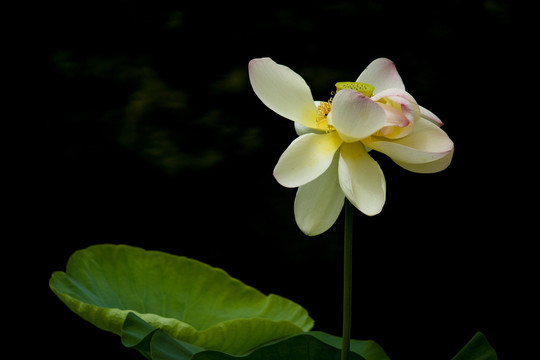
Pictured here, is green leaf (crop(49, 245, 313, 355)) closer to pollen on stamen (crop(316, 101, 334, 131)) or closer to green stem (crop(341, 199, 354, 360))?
green stem (crop(341, 199, 354, 360))

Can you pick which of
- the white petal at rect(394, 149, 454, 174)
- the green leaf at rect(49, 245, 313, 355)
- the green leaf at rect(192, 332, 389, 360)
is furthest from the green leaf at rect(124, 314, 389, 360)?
the white petal at rect(394, 149, 454, 174)

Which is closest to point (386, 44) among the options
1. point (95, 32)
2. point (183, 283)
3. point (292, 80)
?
point (95, 32)

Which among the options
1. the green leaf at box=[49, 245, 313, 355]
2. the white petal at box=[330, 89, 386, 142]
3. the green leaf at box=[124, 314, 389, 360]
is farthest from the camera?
the green leaf at box=[49, 245, 313, 355]

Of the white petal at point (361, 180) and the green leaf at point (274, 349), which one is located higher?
the white petal at point (361, 180)

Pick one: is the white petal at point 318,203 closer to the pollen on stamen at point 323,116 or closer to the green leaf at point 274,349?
the pollen on stamen at point 323,116

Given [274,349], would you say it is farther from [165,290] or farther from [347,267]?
[165,290]

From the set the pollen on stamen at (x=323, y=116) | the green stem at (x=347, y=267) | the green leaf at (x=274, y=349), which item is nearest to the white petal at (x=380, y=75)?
the pollen on stamen at (x=323, y=116)

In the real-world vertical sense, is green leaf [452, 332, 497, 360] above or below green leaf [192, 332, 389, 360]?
above
